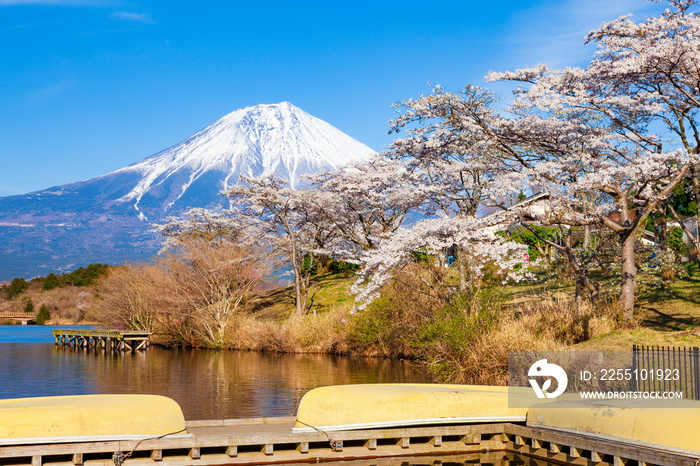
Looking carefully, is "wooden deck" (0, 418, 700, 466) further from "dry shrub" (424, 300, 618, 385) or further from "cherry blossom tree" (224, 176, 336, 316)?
"cherry blossom tree" (224, 176, 336, 316)

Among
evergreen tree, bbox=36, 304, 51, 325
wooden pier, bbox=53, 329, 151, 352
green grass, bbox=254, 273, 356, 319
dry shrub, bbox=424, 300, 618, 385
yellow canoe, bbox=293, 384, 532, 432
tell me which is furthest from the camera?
evergreen tree, bbox=36, 304, 51, 325

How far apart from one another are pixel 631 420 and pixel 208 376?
2245cm

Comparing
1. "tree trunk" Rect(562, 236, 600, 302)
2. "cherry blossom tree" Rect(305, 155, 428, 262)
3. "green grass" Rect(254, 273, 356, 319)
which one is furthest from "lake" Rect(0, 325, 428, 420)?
"cherry blossom tree" Rect(305, 155, 428, 262)

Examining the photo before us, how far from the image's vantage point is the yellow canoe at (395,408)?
593 inches

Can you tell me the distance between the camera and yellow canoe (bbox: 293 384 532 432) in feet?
49.4

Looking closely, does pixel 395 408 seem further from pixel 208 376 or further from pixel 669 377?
pixel 208 376

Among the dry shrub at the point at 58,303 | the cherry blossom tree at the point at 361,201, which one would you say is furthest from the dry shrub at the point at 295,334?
the dry shrub at the point at 58,303

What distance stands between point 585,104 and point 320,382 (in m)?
14.3

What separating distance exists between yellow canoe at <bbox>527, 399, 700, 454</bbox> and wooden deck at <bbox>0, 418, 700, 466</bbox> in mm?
205

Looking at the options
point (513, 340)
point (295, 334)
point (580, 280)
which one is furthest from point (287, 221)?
point (513, 340)

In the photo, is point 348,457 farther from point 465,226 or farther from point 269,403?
point 465,226

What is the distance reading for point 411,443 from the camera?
1582 centimetres

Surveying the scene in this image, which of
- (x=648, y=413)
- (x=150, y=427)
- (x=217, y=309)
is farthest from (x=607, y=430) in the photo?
(x=217, y=309)

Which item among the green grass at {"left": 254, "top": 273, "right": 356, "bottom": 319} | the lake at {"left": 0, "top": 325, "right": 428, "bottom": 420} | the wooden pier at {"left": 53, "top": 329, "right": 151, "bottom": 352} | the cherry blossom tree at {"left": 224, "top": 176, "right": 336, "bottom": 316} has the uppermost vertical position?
the cherry blossom tree at {"left": 224, "top": 176, "right": 336, "bottom": 316}
